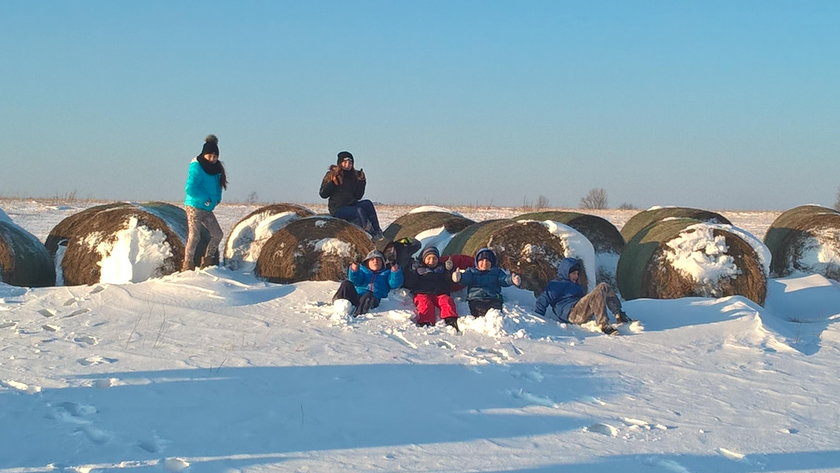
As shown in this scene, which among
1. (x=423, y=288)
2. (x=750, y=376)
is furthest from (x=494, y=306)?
(x=750, y=376)

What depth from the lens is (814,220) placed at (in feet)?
44.8

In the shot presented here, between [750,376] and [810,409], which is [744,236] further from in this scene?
[810,409]

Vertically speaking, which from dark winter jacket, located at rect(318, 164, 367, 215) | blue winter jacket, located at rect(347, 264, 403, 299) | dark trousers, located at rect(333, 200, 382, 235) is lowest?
blue winter jacket, located at rect(347, 264, 403, 299)

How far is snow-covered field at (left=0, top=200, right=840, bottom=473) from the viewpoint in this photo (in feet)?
17.0

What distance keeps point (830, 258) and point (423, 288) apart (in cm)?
772

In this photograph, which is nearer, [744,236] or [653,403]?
[653,403]

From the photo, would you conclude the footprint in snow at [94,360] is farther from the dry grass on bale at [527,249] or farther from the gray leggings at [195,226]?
the dry grass on bale at [527,249]

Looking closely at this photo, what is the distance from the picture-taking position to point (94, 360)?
683 cm

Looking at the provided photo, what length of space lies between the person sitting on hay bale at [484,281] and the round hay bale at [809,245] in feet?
21.8

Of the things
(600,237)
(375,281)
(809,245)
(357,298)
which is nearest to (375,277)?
(375,281)

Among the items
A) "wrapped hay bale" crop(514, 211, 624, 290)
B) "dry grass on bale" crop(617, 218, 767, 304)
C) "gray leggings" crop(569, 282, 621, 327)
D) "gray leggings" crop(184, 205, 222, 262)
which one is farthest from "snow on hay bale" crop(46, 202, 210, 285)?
"dry grass on bale" crop(617, 218, 767, 304)

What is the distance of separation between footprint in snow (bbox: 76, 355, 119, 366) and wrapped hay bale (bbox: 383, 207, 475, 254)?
629cm

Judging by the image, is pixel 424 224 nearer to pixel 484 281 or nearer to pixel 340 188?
pixel 340 188

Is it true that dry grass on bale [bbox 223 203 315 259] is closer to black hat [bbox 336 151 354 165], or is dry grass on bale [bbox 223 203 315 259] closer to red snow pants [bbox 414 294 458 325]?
black hat [bbox 336 151 354 165]
